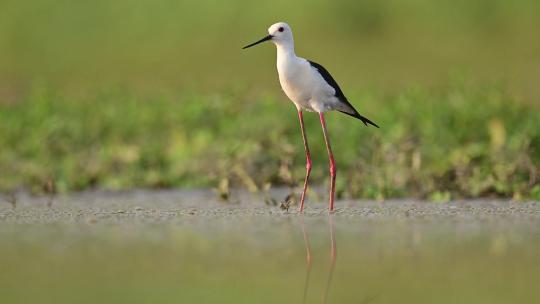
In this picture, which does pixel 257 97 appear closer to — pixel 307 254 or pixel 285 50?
pixel 285 50

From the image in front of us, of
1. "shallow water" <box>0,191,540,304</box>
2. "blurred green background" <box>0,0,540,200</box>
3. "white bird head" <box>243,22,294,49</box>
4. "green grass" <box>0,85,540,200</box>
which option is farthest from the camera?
"blurred green background" <box>0,0,540,200</box>

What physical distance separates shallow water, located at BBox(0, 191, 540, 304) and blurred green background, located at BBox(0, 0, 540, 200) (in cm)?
97

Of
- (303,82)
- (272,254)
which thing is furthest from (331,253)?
(303,82)

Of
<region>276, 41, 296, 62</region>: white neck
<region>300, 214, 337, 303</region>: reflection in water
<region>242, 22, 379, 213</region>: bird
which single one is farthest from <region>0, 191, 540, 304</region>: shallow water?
<region>276, 41, 296, 62</region>: white neck

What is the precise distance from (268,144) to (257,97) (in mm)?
2268

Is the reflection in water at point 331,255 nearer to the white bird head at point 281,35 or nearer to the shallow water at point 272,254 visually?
the shallow water at point 272,254

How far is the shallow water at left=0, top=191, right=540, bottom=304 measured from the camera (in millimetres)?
3898

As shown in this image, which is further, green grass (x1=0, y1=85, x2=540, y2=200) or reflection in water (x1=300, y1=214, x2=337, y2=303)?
green grass (x1=0, y1=85, x2=540, y2=200)

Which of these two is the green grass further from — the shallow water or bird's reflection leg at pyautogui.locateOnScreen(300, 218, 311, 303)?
bird's reflection leg at pyautogui.locateOnScreen(300, 218, 311, 303)

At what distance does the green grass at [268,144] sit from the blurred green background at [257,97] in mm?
16

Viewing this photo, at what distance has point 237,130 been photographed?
28.6 ft

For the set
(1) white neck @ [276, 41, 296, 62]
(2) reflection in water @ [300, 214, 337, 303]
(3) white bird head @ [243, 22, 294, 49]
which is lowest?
(2) reflection in water @ [300, 214, 337, 303]

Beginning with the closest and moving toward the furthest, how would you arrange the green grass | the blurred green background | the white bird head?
the white bird head, the green grass, the blurred green background

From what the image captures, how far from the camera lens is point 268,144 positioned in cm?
831
